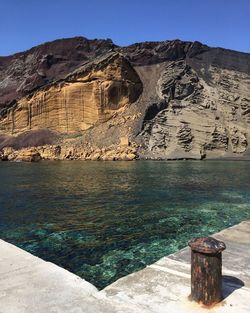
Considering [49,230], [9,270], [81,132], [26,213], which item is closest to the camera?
[9,270]

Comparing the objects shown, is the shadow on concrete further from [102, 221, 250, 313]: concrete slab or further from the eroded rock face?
the eroded rock face

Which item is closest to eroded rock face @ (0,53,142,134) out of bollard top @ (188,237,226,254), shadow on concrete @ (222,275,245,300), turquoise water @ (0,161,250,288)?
turquoise water @ (0,161,250,288)

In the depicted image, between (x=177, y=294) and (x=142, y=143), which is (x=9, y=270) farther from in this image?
(x=142, y=143)

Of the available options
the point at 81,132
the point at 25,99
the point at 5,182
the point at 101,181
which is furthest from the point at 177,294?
the point at 25,99

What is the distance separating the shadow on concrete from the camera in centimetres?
645

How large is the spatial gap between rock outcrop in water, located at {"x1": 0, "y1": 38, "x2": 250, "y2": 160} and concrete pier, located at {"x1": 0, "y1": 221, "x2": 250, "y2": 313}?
48.6m

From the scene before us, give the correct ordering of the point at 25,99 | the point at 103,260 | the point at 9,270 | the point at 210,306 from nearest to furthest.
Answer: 1. the point at 210,306
2. the point at 9,270
3. the point at 103,260
4. the point at 25,99

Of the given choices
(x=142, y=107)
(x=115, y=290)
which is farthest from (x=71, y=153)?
(x=115, y=290)

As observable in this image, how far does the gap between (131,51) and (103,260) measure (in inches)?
3033

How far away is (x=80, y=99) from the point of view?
74750mm

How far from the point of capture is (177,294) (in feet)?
21.0

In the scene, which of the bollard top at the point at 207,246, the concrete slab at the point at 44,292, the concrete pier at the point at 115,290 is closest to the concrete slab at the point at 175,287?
the concrete pier at the point at 115,290

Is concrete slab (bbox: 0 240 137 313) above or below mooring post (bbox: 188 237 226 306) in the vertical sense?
below

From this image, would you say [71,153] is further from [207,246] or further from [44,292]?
[207,246]
